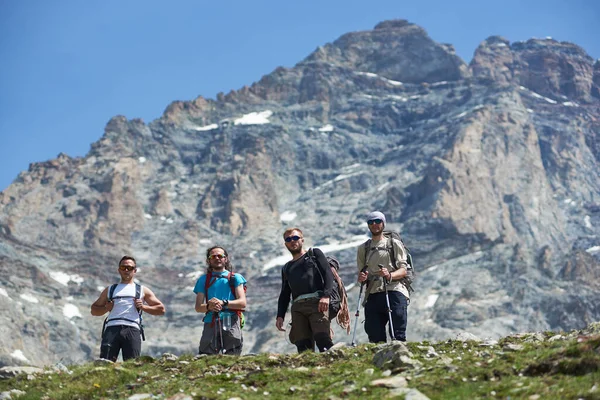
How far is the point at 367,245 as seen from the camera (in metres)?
17.9

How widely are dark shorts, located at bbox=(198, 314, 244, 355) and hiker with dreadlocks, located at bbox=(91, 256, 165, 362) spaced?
987mm

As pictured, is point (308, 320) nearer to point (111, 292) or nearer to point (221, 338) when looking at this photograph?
point (221, 338)

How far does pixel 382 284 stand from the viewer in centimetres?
1755

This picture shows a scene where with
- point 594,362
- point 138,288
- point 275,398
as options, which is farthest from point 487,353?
point 138,288

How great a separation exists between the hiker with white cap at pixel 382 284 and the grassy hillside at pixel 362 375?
104cm

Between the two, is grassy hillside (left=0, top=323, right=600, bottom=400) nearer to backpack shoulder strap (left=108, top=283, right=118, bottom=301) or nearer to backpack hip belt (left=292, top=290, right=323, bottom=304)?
backpack hip belt (left=292, top=290, right=323, bottom=304)

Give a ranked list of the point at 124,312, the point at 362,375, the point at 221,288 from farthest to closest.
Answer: the point at 124,312 < the point at 221,288 < the point at 362,375

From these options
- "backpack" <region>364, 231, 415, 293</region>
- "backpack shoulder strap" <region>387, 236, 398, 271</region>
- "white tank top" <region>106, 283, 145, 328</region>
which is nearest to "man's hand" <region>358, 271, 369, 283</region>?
"backpack" <region>364, 231, 415, 293</region>

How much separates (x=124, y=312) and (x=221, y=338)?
2.02 metres

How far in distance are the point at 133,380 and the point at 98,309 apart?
3110 mm

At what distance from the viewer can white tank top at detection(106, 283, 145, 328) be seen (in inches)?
675

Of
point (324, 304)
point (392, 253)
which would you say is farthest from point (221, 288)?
point (392, 253)

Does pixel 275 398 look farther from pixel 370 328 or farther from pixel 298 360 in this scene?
pixel 370 328

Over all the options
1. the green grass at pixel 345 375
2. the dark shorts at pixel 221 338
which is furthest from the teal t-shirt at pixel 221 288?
the green grass at pixel 345 375
